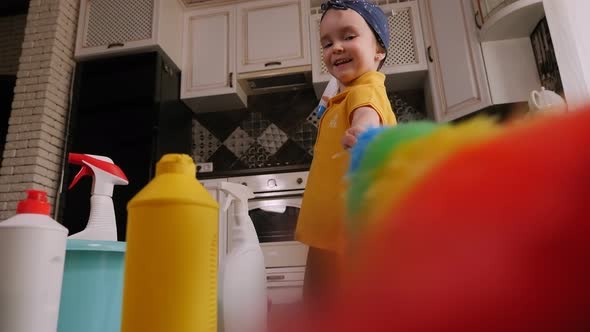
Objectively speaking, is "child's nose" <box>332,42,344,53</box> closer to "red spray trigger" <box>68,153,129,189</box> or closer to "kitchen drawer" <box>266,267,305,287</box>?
"red spray trigger" <box>68,153,129,189</box>

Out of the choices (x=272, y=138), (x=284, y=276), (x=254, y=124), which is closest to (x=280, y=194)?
(x=284, y=276)

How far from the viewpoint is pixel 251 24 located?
Answer: 2.67 metres

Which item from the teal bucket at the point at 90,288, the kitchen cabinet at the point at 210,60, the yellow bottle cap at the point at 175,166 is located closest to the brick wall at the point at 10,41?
the kitchen cabinet at the point at 210,60

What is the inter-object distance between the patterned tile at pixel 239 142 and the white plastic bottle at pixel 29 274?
235cm

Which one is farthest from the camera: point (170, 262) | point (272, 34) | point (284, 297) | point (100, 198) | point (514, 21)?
point (272, 34)

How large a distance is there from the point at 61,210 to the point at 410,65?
2.09 meters

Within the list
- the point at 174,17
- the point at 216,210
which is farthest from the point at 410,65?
the point at 216,210

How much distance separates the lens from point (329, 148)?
82 centimetres

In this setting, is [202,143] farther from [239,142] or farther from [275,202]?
[275,202]

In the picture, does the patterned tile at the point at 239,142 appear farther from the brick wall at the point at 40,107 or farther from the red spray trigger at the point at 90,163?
the red spray trigger at the point at 90,163

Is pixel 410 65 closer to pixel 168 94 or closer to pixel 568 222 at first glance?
pixel 168 94

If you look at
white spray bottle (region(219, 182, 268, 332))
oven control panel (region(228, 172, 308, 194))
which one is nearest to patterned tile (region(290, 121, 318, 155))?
oven control panel (region(228, 172, 308, 194))

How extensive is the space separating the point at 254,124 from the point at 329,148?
6.72 feet

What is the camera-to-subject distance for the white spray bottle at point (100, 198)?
1.68 feet
